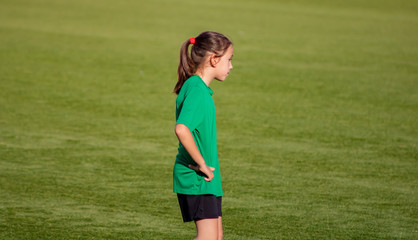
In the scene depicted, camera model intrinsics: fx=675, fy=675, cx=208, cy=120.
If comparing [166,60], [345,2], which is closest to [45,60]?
[166,60]

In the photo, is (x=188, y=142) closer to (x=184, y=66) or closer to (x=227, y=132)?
(x=184, y=66)

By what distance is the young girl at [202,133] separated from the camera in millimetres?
3408

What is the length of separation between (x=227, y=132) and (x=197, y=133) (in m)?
5.21

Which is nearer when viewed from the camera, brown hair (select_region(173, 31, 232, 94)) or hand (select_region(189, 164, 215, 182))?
hand (select_region(189, 164, 215, 182))

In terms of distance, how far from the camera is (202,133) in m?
3.46

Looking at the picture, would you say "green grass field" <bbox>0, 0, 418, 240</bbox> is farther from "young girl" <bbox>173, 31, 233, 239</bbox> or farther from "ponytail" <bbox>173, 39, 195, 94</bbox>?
"ponytail" <bbox>173, 39, 195, 94</bbox>

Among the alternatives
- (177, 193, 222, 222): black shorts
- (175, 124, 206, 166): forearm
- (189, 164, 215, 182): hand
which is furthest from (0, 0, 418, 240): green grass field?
(175, 124, 206, 166): forearm

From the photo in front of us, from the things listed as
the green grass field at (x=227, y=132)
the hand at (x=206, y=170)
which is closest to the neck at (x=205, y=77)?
the hand at (x=206, y=170)

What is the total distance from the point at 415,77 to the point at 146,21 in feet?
30.1

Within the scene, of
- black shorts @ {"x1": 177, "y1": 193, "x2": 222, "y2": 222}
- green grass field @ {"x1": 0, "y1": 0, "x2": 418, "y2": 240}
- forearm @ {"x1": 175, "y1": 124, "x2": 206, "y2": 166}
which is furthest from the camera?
green grass field @ {"x1": 0, "y1": 0, "x2": 418, "y2": 240}

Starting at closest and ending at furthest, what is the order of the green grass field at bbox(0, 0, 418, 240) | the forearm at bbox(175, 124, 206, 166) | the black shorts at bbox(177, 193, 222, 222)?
the forearm at bbox(175, 124, 206, 166) → the black shorts at bbox(177, 193, 222, 222) → the green grass field at bbox(0, 0, 418, 240)

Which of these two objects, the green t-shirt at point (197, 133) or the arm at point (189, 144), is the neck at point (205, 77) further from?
the arm at point (189, 144)

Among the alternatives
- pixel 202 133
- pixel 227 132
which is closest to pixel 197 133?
pixel 202 133

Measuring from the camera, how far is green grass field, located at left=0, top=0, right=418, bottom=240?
551 centimetres
